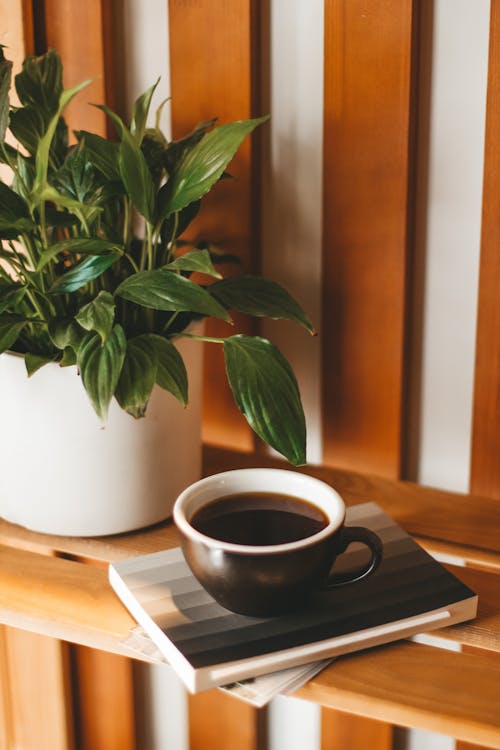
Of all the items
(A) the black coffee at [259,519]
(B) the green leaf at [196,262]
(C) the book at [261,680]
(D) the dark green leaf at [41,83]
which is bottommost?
(C) the book at [261,680]

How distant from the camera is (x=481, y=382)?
79 cm

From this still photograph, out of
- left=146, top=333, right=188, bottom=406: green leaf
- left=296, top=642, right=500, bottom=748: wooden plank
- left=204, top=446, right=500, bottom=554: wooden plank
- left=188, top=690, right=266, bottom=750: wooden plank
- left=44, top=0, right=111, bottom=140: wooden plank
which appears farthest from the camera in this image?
left=188, top=690, right=266, bottom=750: wooden plank

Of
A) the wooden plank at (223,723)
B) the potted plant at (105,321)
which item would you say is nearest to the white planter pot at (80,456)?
the potted plant at (105,321)

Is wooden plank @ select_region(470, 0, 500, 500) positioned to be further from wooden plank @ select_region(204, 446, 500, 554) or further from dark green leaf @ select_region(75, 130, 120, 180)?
dark green leaf @ select_region(75, 130, 120, 180)

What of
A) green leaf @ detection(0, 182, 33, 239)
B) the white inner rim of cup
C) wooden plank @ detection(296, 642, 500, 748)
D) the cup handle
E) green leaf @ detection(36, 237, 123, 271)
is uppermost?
green leaf @ detection(0, 182, 33, 239)

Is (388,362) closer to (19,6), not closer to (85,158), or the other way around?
(85,158)

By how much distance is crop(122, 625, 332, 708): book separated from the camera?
0.52 meters

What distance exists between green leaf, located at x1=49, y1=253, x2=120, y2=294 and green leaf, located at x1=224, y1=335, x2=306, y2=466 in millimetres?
111

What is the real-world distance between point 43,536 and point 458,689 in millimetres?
372

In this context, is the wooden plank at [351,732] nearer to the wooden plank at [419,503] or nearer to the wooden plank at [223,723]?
the wooden plank at [223,723]

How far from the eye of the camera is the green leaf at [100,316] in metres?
0.60

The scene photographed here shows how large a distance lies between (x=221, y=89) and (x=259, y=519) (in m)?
0.44

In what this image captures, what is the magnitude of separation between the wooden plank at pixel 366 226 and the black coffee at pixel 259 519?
0.24 metres

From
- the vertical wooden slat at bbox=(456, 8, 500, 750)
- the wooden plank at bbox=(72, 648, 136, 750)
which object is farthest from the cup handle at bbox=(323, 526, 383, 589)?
the wooden plank at bbox=(72, 648, 136, 750)
